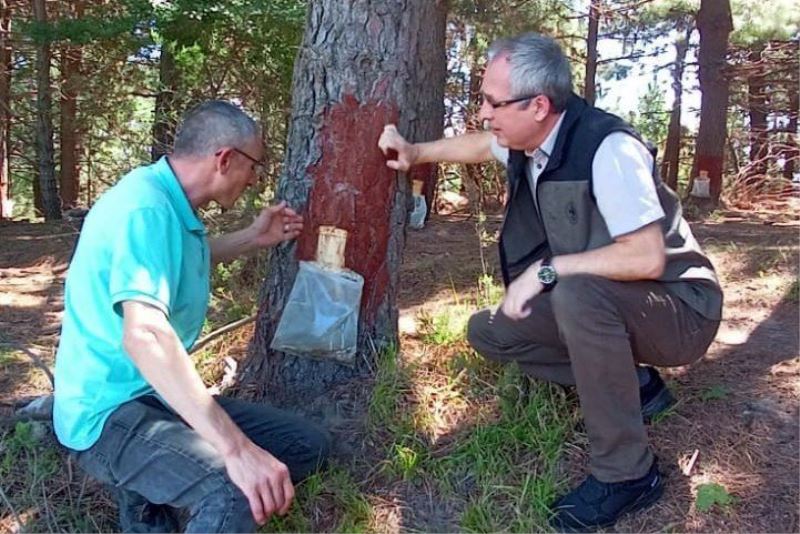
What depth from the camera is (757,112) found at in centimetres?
1503

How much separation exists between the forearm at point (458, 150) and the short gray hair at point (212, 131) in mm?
790

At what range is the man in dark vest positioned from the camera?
2.49m

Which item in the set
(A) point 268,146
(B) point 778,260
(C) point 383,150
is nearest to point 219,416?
(C) point 383,150

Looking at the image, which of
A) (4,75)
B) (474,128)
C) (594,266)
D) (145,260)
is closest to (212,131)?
(145,260)

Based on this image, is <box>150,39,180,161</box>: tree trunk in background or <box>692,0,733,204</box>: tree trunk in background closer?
<box>150,39,180,161</box>: tree trunk in background

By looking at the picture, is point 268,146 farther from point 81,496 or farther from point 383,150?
point 81,496

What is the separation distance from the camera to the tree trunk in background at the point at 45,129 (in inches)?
392

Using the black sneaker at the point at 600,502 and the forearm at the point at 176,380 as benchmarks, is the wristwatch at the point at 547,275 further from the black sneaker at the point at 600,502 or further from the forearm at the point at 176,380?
the forearm at the point at 176,380

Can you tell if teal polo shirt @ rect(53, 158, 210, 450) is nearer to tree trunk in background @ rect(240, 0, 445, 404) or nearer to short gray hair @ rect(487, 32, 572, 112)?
tree trunk in background @ rect(240, 0, 445, 404)

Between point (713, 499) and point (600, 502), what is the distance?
1.26 ft

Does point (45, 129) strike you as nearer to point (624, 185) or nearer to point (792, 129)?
point (624, 185)

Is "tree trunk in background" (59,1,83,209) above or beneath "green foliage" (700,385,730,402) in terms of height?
above

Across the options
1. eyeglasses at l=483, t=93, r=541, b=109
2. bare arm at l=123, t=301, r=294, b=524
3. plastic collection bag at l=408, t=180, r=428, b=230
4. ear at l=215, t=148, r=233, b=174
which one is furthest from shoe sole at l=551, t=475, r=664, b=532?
plastic collection bag at l=408, t=180, r=428, b=230

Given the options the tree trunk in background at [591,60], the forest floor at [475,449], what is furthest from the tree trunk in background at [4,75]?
the forest floor at [475,449]
